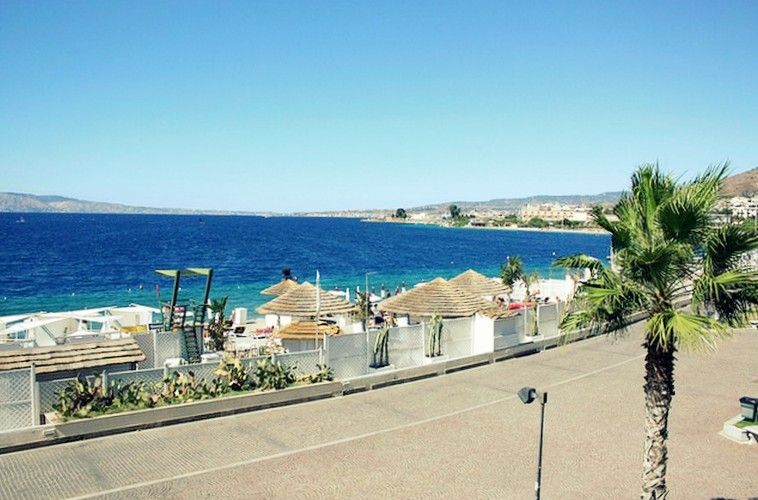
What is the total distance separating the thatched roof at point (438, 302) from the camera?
68.6 feet

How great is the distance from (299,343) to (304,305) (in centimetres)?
177

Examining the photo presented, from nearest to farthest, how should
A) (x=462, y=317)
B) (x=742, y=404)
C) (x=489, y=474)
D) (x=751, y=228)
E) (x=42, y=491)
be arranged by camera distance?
(x=751, y=228) < (x=42, y=491) < (x=489, y=474) < (x=742, y=404) < (x=462, y=317)

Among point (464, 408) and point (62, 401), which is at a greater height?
point (62, 401)

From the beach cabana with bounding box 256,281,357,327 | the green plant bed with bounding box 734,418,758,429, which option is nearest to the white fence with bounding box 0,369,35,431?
the beach cabana with bounding box 256,281,357,327

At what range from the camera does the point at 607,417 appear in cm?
1427

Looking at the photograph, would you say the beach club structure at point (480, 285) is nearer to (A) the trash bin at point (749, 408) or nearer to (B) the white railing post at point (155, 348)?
(A) the trash bin at point (749, 408)

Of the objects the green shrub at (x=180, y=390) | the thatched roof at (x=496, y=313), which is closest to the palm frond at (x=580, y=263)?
the green shrub at (x=180, y=390)

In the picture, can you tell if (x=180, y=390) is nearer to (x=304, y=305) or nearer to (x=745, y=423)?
(x=304, y=305)

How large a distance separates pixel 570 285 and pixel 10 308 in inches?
1521

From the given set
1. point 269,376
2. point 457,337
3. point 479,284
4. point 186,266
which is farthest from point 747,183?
point 269,376

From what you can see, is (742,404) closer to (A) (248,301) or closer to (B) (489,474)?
(B) (489,474)

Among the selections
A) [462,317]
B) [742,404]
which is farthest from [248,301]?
[742,404]

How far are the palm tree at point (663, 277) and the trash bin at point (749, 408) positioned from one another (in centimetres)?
673

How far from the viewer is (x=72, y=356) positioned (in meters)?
13.7
